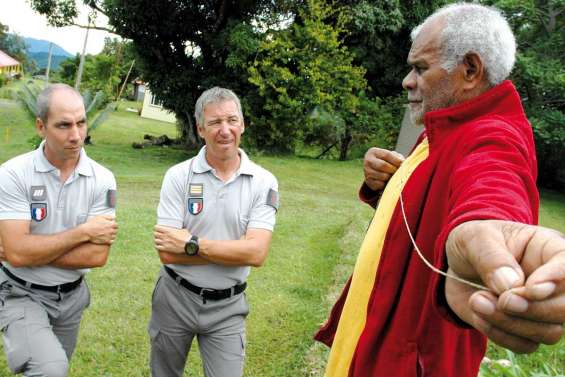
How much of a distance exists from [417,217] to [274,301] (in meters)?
4.10

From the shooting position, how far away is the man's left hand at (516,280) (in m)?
0.84

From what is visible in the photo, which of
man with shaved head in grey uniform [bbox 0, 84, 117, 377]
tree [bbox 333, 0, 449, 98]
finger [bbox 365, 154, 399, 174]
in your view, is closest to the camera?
finger [bbox 365, 154, 399, 174]

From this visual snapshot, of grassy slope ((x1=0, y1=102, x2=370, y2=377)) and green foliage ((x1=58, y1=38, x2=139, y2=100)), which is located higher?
green foliage ((x1=58, y1=38, x2=139, y2=100))

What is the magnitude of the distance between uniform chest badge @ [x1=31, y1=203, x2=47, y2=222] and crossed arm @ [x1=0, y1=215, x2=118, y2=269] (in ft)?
0.17

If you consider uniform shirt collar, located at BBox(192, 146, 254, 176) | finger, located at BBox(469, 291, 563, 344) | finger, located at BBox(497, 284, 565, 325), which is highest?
finger, located at BBox(497, 284, 565, 325)

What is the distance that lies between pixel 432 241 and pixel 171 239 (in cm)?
161

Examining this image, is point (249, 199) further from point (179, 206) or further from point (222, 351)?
point (222, 351)

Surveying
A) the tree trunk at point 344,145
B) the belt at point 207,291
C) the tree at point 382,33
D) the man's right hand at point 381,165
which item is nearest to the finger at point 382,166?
the man's right hand at point 381,165

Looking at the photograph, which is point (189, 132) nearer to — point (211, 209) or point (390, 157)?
point (211, 209)

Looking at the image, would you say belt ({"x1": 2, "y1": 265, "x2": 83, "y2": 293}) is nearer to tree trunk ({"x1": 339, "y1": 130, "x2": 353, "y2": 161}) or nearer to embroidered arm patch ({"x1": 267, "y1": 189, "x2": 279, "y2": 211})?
embroidered arm patch ({"x1": 267, "y1": 189, "x2": 279, "y2": 211})

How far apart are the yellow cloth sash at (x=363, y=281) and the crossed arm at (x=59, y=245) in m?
1.49

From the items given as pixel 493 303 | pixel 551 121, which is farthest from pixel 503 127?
pixel 551 121

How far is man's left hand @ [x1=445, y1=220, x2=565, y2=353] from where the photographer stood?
84cm

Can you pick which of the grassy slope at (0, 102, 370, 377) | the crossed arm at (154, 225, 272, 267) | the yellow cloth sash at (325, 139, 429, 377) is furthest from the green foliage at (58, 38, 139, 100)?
the yellow cloth sash at (325, 139, 429, 377)
